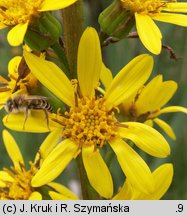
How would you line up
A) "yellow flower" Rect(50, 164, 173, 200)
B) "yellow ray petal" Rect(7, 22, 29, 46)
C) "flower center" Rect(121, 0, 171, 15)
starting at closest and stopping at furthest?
"yellow ray petal" Rect(7, 22, 29, 46) → "flower center" Rect(121, 0, 171, 15) → "yellow flower" Rect(50, 164, 173, 200)

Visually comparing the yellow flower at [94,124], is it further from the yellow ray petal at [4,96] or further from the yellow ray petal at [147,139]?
the yellow ray petal at [4,96]

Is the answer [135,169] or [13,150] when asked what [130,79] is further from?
[13,150]

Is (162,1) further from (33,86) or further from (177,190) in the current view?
(177,190)

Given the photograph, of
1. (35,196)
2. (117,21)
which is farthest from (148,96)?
(35,196)

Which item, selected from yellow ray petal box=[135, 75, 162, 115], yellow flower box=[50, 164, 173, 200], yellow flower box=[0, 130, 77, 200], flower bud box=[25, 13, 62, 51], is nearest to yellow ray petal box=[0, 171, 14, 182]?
yellow flower box=[0, 130, 77, 200]

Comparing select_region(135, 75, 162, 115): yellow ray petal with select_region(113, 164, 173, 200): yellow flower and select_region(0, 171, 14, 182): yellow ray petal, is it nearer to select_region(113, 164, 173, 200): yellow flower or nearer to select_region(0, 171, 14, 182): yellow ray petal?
select_region(113, 164, 173, 200): yellow flower

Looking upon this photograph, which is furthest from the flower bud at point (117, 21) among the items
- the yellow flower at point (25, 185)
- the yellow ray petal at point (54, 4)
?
the yellow flower at point (25, 185)
